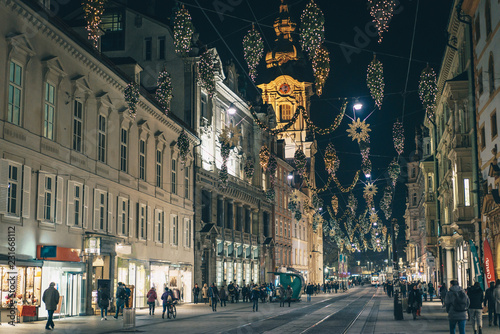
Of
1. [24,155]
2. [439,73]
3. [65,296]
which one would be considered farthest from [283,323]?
[439,73]

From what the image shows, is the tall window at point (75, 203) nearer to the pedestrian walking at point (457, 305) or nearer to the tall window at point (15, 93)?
the tall window at point (15, 93)

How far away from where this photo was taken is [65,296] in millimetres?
30422

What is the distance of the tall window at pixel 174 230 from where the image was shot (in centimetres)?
4703

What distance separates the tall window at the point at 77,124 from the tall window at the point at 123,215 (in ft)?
18.4

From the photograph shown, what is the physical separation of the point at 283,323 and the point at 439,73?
97.0ft

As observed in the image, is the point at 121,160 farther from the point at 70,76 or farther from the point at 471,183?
the point at 471,183

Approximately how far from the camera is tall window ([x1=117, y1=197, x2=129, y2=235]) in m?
37.3

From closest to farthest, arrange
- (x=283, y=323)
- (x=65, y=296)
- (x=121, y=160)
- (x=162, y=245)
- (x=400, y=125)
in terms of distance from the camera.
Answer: (x=283, y=323), (x=65, y=296), (x=400, y=125), (x=121, y=160), (x=162, y=245)

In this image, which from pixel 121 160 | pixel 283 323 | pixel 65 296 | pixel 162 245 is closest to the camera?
pixel 283 323

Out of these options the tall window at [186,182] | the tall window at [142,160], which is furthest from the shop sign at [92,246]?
the tall window at [186,182]

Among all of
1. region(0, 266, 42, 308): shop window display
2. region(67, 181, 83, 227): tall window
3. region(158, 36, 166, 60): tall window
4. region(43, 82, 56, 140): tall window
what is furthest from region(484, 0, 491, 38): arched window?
region(158, 36, 166, 60): tall window

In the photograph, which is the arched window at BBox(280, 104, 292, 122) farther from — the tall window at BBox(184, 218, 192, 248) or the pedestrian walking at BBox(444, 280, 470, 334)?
the pedestrian walking at BBox(444, 280, 470, 334)

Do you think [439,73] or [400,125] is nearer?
[400,125]

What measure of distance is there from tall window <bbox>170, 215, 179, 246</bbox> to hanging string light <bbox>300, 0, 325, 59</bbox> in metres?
29.4
